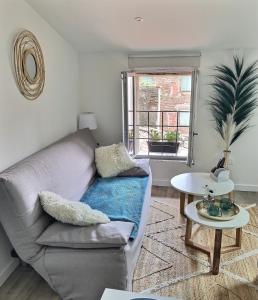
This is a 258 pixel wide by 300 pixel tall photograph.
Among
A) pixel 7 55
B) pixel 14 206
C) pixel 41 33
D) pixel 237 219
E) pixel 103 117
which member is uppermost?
pixel 41 33

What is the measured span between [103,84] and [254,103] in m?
1.95

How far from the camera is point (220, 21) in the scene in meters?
2.78

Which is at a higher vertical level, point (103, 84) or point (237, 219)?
point (103, 84)

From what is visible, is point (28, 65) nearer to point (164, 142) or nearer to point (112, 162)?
point (112, 162)

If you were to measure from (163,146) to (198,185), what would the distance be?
1.23 metres

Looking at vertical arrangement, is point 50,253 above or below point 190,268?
above

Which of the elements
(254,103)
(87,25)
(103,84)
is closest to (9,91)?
(87,25)

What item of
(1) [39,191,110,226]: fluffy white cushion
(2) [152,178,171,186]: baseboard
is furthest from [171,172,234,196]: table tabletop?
(1) [39,191,110,226]: fluffy white cushion

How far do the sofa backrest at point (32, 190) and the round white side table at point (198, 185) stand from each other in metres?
1.01

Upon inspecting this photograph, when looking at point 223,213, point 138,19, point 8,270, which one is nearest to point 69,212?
point 8,270

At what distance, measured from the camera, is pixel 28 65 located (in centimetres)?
250

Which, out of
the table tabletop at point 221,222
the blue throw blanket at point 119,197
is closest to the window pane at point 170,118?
the blue throw blanket at point 119,197

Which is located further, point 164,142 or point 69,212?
point 164,142

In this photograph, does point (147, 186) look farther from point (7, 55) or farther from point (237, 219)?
point (7, 55)
